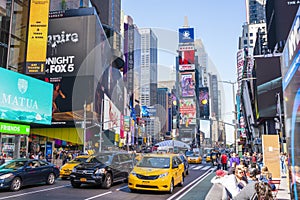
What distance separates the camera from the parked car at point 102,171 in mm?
13393

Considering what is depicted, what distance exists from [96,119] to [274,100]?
29816 mm

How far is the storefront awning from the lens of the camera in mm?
51875

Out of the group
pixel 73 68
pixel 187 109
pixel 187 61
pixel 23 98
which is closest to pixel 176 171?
pixel 23 98

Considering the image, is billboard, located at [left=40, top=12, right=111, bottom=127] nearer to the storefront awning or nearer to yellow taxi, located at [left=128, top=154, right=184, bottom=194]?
the storefront awning

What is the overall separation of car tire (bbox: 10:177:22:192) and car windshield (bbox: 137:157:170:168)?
5.14m

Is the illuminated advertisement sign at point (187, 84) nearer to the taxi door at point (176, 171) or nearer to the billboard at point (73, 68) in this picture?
the billboard at point (73, 68)

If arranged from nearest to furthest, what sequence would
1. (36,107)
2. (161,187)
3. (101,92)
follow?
(161,187) < (36,107) < (101,92)

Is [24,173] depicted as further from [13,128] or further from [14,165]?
[13,128]

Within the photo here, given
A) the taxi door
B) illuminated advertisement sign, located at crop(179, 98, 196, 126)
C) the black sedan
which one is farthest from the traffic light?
illuminated advertisement sign, located at crop(179, 98, 196, 126)

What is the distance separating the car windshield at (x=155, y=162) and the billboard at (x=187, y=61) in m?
128

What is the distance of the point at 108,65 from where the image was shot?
6719 centimetres

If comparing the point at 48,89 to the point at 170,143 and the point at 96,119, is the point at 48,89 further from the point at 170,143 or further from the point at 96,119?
the point at 96,119

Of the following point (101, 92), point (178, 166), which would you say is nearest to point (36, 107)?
point (178, 166)

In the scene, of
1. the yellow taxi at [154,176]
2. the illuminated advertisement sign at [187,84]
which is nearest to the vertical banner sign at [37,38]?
the yellow taxi at [154,176]
